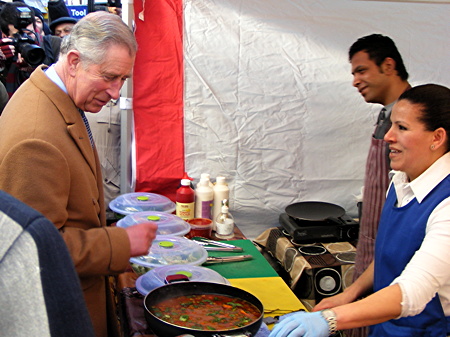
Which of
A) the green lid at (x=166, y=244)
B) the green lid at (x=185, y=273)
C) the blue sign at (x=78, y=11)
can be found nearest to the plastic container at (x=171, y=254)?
the green lid at (x=166, y=244)

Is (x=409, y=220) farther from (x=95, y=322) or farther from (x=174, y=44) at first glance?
(x=174, y=44)

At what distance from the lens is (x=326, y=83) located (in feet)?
11.2

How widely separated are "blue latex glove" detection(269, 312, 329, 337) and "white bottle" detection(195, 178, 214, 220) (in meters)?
1.58

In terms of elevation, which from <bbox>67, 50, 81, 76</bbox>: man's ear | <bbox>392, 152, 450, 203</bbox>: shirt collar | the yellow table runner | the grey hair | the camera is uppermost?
the grey hair

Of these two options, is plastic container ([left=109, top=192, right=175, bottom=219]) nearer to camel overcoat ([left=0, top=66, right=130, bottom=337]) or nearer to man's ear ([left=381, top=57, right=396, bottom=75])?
camel overcoat ([left=0, top=66, right=130, bottom=337])

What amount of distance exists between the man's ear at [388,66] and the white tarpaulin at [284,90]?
29.1 inches

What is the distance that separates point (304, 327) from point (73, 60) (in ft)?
3.73

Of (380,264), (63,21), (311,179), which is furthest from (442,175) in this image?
(63,21)

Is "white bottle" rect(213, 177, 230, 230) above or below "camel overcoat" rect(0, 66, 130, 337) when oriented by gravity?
below

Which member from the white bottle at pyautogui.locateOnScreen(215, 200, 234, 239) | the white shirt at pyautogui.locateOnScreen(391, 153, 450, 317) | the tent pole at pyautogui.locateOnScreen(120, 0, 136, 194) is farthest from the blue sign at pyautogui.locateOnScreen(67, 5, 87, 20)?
the white shirt at pyautogui.locateOnScreen(391, 153, 450, 317)

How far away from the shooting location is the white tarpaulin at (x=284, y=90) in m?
3.25

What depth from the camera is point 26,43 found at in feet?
12.1

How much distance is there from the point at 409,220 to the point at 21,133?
131 cm

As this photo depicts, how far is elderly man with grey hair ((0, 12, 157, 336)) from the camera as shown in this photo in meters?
1.40
